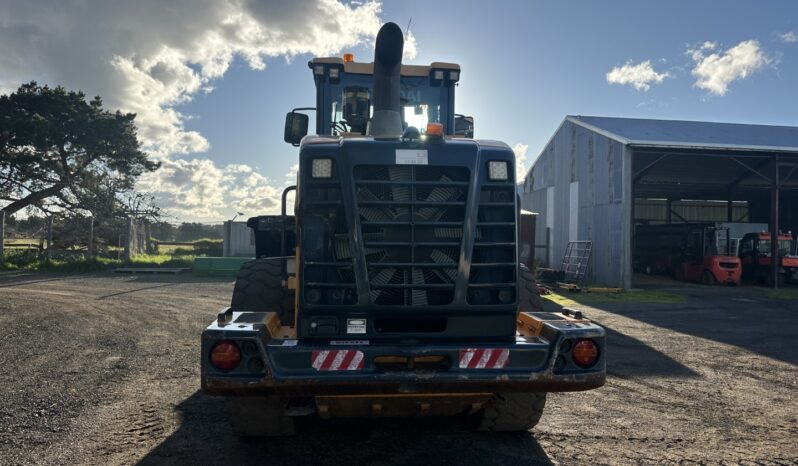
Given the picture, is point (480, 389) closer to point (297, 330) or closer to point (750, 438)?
point (297, 330)

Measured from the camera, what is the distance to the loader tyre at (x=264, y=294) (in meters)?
4.45

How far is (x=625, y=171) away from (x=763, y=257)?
922 cm

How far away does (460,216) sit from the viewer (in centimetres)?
352

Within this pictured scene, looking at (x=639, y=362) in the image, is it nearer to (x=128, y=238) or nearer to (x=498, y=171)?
(x=498, y=171)

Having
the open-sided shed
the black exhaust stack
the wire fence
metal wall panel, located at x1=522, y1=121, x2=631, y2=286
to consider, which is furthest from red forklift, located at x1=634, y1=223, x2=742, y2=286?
the wire fence

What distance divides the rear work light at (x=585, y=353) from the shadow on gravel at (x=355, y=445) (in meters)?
0.80

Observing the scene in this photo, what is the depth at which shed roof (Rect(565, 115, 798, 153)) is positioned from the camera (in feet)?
61.7

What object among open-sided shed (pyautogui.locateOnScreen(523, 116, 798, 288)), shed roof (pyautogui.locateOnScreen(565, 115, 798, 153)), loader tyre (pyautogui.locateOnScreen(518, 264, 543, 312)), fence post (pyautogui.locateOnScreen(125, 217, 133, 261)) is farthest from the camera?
fence post (pyautogui.locateOnScreen(125, 217, 133, 261))

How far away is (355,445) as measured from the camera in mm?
3904

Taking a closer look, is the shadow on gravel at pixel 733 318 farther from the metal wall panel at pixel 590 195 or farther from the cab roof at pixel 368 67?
the cab roof at pixel 368 67

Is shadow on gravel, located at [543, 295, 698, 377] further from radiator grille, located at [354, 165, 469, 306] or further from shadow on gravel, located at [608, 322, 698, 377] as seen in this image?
radiator grille, located at [354, 165, 469, 306]

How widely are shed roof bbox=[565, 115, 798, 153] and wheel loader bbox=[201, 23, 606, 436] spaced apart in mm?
16657

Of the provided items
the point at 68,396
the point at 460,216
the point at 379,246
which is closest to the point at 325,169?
the point at 379,246

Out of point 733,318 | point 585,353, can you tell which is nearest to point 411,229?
point 585,353
